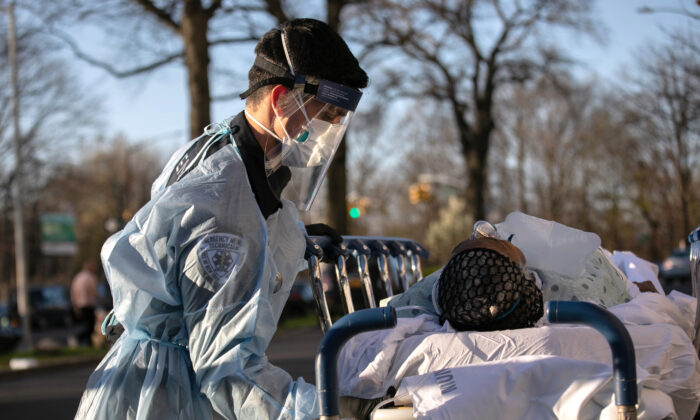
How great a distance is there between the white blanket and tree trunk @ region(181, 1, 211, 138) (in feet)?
36.1

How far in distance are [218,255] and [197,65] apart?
11.7 metres

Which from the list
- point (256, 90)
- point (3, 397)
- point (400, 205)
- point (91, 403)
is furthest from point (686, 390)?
point (400, 205)

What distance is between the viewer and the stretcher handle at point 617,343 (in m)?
1.63

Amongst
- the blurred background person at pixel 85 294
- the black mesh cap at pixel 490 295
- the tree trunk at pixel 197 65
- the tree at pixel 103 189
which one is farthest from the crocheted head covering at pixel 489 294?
the tree at pixel 103 189

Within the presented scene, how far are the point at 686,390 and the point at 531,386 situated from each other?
0.58 m

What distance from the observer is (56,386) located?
1134 centimetres

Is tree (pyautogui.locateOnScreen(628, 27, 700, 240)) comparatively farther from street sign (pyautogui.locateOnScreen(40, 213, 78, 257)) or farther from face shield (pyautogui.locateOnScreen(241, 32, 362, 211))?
street sign (pyautogui.locateOnScreen(40, 213, 78, 257))

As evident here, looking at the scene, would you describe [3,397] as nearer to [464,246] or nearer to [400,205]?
[464,246]

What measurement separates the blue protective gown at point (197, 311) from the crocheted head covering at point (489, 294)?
1.80 ft

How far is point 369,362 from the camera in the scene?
2.22 metres

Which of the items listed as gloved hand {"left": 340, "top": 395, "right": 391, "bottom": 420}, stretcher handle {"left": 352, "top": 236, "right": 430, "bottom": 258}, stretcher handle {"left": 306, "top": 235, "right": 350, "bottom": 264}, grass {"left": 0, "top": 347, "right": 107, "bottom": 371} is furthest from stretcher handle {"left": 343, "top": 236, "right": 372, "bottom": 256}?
grass {"left": 0, "top": 347, "right": 107, "bottom": 371}

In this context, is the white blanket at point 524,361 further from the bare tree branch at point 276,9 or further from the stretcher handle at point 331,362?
the bare tree branch at point 276,9

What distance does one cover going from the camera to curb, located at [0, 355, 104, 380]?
12859 millimetres

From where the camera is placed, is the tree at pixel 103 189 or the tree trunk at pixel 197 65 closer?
the tree trunk at pixel 197 65
